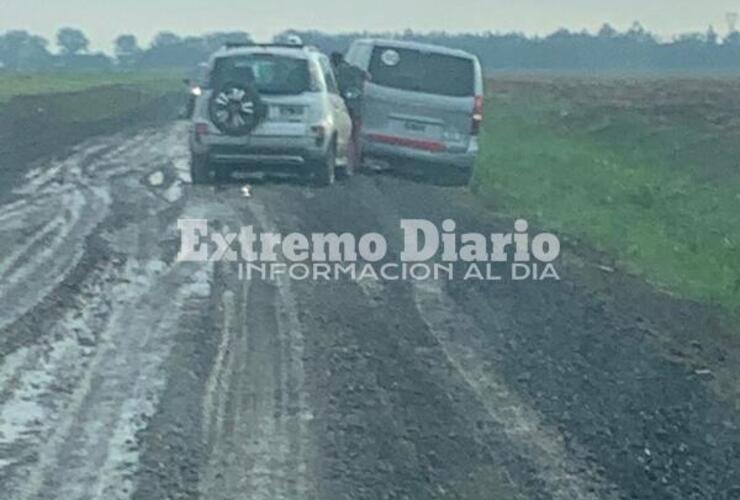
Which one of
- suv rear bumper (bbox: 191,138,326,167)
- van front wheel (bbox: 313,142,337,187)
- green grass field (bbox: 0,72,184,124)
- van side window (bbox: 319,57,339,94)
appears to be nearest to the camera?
suv rear bumper (bbox: 191,138,326,167)

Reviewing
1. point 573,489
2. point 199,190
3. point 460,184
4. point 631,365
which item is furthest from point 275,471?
point 460,184

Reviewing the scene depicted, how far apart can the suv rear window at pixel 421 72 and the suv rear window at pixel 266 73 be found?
2.55 meters

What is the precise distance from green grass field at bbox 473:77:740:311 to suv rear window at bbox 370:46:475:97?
1607 millimetres

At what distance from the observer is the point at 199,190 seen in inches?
942

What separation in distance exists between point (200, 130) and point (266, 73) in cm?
109

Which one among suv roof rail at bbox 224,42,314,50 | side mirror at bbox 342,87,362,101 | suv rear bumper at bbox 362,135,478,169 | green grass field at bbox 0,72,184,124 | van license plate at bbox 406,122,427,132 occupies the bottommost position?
green grass field at bbox 0,72,184,124

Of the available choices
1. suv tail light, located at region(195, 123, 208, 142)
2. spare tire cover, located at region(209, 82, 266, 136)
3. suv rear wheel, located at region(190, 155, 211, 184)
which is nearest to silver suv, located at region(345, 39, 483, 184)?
suv rear wheel, located at region(190, 155, 211, 184)

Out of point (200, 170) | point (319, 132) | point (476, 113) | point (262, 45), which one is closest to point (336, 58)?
point (476, 113)

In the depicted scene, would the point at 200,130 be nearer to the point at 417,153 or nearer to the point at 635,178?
the point at 417,153

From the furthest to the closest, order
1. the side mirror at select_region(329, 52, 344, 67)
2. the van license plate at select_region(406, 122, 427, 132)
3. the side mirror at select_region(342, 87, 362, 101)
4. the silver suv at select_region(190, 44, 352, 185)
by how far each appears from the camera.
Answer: the side mirror at select_region(329, 52, 344, 67) < the side mirror at select_region(342, 87, 362, 101) < the van license plate at select_region(406, 122, 427, 132) < the silver suv at select_region(190, 44, 352, 185)

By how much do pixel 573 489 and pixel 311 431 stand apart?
5.24ft

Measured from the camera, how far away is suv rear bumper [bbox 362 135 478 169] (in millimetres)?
25719

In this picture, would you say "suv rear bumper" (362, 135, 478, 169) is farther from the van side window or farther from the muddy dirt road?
the muddy dirt road

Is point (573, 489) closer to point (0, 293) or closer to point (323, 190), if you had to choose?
point (0, 293)
